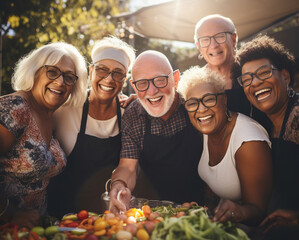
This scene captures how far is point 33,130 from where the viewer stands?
7.23 feet

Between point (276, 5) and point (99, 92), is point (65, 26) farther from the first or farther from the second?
point (276, 5)

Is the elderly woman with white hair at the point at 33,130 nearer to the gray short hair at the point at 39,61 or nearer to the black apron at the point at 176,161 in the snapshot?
the gray short hair at the point at 39,61

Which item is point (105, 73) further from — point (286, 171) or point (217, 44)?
point (286, 171)

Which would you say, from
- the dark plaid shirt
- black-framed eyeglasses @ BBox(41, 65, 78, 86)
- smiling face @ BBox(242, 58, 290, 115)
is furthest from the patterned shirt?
smiling face @ BBox(242, 58, 290, 115)

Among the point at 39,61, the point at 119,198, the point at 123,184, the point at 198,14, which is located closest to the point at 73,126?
the point at 39,61

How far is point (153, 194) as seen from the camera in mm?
2877

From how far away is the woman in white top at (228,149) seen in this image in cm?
191

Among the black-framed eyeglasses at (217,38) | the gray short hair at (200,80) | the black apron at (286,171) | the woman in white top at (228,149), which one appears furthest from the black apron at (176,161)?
the black-framed eyeglasses at (217,38)

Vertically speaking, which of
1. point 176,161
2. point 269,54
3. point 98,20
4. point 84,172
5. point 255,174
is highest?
point 98,20

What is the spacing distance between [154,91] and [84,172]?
1.16 meters

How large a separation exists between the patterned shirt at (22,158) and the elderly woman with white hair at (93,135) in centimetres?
61

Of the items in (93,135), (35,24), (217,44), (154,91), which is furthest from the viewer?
(35,24)

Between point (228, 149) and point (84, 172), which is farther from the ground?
point (228, 149)

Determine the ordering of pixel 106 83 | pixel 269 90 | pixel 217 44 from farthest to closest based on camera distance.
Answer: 1. pixel 217 44
2. pixel 106 83
3. pixel 269 90
